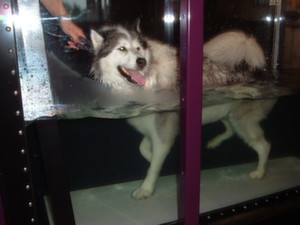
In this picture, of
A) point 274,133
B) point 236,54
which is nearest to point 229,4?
point 236,54

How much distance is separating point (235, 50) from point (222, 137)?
0.79 meters

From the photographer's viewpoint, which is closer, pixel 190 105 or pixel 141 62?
pixel 190 105

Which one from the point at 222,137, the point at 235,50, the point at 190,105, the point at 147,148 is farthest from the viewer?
the point at 222,137

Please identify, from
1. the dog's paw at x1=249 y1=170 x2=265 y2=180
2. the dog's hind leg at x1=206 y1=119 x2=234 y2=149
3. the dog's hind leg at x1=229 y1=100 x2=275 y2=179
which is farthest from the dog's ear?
the dog's paw at x1=249 y1=170 x2=265 y2=180

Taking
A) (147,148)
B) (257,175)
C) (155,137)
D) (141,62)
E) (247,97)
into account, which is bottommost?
(257,175)

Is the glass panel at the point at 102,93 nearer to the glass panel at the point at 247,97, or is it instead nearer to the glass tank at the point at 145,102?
Answer: the glass tank at the point at 145,102

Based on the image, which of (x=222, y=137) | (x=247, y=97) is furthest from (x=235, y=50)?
(x=222, y=137)

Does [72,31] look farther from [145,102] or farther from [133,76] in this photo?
[145,102]

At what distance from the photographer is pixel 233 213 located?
129cm

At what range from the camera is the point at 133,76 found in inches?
50.3

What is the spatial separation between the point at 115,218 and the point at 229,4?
1.27m

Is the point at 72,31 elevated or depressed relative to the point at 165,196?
elevated

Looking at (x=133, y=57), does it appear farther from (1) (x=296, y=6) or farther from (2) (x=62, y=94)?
(1) (x=296, y=6)

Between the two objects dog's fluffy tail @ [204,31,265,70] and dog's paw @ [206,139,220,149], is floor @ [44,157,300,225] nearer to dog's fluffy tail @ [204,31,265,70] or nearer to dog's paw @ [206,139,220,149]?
dog's paw @ [206,139,220,149]
